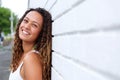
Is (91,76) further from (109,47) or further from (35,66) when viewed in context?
(35,66)

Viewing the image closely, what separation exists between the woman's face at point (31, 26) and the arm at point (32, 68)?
0.33 meters

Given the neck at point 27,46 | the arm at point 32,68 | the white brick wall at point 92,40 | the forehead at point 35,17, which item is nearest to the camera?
the white brick wall at point 92,40

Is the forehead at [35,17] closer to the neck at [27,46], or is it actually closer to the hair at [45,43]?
the hair at [45,43]

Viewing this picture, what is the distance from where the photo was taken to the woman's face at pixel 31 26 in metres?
3.29

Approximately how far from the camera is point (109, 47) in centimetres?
126

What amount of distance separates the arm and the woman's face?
327 millimetres

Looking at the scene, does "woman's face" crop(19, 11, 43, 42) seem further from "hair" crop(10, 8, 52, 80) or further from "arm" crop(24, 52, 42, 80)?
"arm" crop(24, 52, 42, 80)

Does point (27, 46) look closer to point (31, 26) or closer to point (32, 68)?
point (31, 26)

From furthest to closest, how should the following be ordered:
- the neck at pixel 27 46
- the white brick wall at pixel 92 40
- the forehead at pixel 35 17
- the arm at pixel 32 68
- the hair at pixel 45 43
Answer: the neck at pixel 27 46, the forehead at pixel 35 17, the hair at pixel 45 43, the arm at pixel 32 68, the white brick wall at pixel 92 40

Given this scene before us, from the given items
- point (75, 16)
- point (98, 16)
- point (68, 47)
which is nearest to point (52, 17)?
point (68, 47)

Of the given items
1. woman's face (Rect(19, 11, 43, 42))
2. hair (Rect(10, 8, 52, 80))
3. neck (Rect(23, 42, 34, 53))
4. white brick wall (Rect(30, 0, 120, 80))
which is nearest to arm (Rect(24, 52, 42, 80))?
hair (Rect(10, 8, 52, 80))

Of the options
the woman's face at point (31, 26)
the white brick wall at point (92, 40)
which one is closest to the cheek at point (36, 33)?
the woman's face at point (31, 26)

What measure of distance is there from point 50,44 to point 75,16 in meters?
1.49

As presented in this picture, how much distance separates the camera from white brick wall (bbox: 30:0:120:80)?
1.22 m
